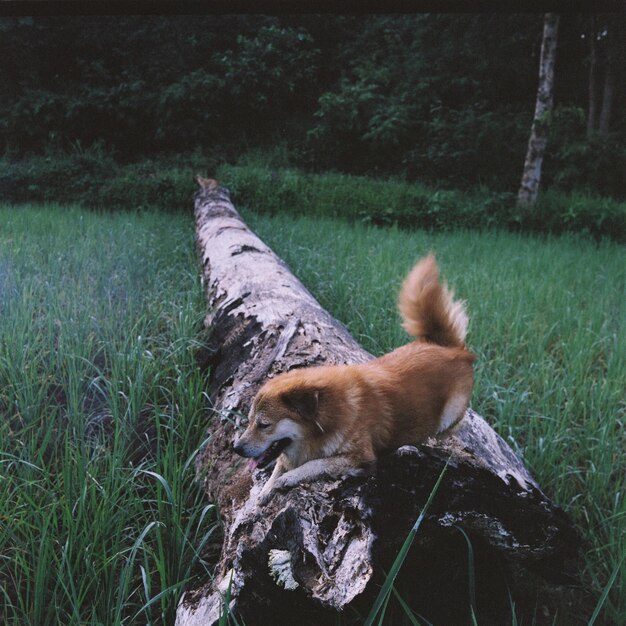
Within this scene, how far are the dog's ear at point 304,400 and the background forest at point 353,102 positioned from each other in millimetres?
5817

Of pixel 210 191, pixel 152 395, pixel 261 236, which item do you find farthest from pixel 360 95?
pixel 152 395

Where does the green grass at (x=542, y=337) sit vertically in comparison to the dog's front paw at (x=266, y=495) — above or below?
below

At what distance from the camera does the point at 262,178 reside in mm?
9094

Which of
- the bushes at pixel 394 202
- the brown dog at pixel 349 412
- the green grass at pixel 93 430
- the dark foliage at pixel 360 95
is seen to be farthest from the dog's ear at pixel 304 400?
the bushes at pixel 394 202

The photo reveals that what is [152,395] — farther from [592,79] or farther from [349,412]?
[592,79]

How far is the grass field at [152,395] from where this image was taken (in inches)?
61.6

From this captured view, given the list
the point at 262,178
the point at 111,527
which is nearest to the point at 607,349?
the point at 111,527

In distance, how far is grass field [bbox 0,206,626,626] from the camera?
1.56 m

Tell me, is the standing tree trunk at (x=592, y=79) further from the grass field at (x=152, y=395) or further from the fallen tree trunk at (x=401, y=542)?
the fallen tree trunk at (x=401, y=542)

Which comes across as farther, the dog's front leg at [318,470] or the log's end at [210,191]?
the log's end at [210,191]

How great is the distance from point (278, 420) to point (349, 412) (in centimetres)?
19

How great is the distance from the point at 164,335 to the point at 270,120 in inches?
281

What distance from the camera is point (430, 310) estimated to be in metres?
1.91

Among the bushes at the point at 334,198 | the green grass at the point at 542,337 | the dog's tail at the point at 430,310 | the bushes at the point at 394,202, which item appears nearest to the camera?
the dog's tail at the point at 430,310
